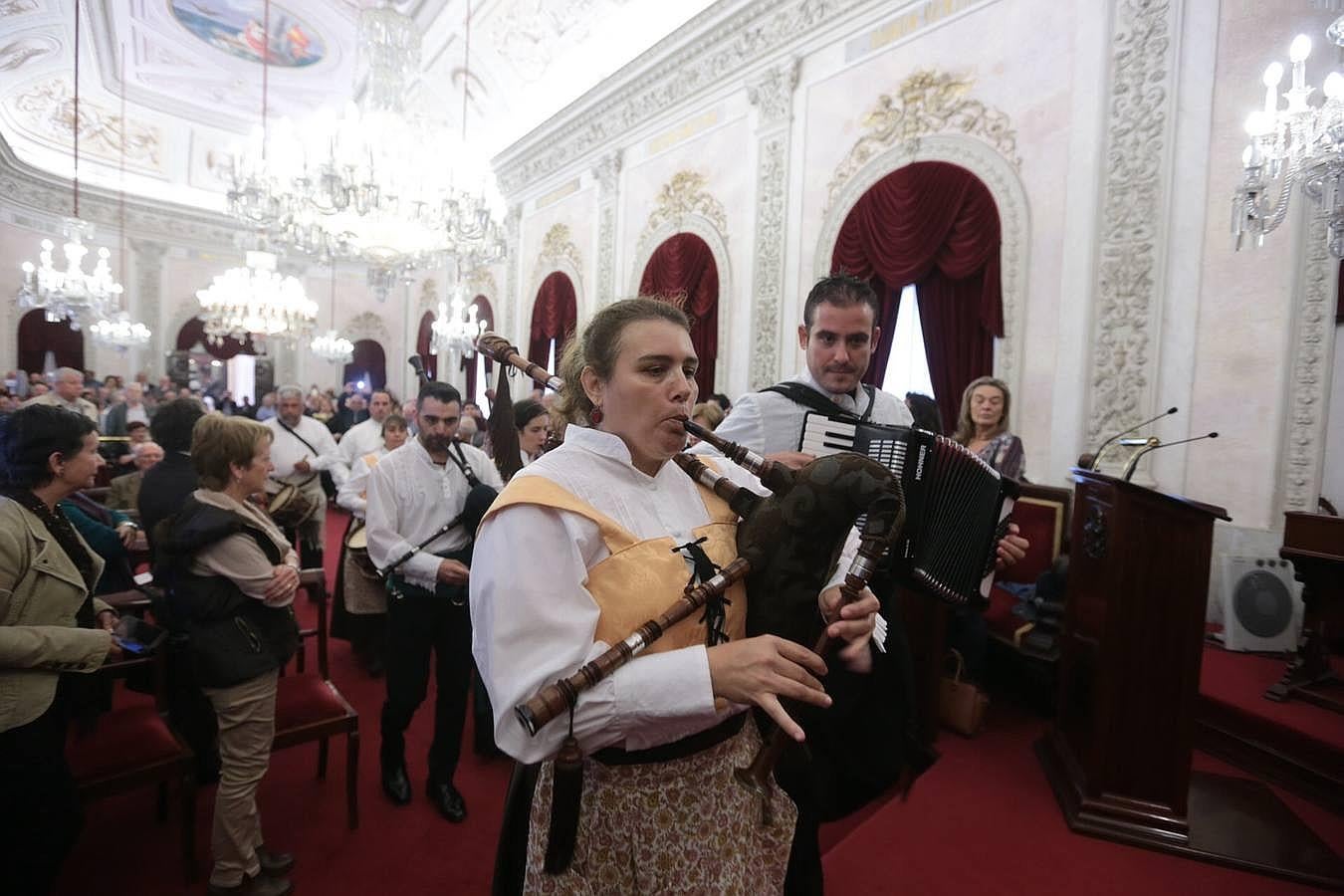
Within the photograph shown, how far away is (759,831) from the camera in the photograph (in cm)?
133

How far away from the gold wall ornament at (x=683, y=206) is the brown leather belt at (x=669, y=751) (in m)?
7.11

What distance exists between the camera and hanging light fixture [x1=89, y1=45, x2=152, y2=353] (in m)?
11.9

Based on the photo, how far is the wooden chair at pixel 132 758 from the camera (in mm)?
2203

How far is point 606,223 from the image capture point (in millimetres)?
9508

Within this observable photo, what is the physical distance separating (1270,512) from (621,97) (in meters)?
8.34

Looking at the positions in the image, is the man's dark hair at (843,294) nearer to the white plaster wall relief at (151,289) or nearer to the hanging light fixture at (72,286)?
the hanging light fixture at (72,286)

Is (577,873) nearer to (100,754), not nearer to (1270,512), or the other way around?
(100,754)

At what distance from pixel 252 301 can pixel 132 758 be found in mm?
8348

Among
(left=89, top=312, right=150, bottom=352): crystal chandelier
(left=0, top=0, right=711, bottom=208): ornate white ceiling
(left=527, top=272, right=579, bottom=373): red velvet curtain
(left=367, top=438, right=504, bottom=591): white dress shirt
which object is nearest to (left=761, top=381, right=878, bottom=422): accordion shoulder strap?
(left=367, top=438, right=504, bottom=591): white dress shirt

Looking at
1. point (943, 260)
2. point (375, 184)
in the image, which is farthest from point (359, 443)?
point (943, 260)

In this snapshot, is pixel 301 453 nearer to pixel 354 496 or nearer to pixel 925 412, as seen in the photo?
pixel 354 496

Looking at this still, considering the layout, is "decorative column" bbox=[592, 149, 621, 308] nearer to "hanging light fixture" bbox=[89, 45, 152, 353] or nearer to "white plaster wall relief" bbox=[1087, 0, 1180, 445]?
"white plaster wall relief" bbox=[1087, 0, 1180, 445]

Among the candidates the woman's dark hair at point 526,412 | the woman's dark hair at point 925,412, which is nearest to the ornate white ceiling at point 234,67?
the woman's dark hair at point 925,412

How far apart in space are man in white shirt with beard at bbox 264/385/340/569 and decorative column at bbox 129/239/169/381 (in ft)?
42.8
